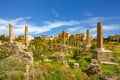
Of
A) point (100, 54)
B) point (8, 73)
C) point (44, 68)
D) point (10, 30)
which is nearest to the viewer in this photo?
point (8, 73)

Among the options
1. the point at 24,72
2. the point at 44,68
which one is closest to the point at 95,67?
the point at 44,68

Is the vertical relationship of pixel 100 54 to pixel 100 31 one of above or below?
below

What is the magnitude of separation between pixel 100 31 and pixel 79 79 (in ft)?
26.6

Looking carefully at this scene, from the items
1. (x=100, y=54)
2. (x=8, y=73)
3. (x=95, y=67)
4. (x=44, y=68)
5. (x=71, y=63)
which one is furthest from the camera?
(x=100, y=54)

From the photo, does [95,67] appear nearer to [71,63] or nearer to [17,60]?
[71,63]

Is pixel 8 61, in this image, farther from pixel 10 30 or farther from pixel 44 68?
pixel 10 30

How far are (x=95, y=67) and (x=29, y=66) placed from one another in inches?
164

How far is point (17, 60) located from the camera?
16219mm

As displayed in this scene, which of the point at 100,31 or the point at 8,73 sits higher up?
the point at 100,31

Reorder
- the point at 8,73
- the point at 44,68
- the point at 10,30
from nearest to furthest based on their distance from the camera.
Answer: the point at 8,73 < the point at 44,68 < the point at 10,30

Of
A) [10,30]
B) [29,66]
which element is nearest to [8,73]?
[29,66]

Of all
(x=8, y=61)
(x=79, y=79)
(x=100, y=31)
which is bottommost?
(x=79, y=79)

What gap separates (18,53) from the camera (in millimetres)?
17656

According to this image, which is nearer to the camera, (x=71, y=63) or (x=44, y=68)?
(x=44, y=68)
